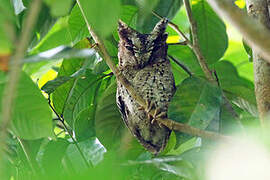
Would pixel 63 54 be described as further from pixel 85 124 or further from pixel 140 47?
pixel 140 47

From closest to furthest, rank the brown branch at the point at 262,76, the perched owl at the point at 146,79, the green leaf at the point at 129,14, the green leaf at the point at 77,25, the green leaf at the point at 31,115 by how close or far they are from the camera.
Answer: the green leaf at the point at 31,115, the brown branch at the point at 262,76, the green leaf at the point at 77,25, the green leaf at the point at 129,14, the perched owl at the point at 146,79

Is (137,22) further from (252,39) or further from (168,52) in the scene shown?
(252,39)

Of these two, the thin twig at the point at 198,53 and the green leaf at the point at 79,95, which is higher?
the green leaf at the point at 79,95

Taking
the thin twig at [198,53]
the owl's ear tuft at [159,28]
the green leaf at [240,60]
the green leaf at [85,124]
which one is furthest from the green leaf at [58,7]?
the green leaf at [240,60]

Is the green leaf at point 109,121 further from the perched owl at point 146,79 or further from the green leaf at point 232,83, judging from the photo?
the green leaf at point 232,83

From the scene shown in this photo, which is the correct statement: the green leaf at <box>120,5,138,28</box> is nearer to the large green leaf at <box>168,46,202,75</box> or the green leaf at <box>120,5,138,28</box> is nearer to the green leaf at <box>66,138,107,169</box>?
the large green leaf at <box>168,46,202,75</box>

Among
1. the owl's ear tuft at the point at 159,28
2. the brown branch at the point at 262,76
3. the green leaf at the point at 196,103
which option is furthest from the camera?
the owl's ear tuft at the point at 159,28

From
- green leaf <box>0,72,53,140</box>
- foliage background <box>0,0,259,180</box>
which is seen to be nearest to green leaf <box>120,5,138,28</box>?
foliage background <box>0,0,259,180</box>
